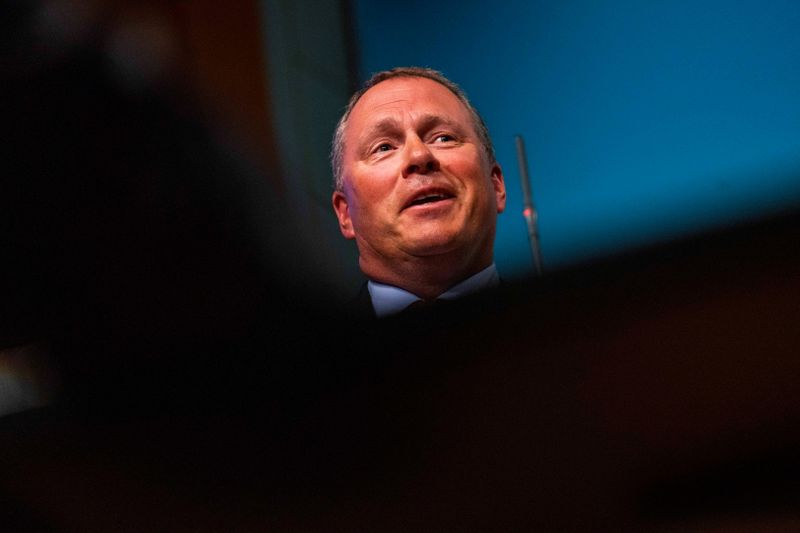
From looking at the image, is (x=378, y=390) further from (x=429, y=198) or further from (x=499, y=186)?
(x=499, y=186)

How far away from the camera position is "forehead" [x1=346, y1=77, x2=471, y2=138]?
92 centimetres

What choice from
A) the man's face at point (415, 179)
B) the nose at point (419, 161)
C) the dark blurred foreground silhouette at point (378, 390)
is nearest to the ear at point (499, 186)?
the man's face at point (415, 179)

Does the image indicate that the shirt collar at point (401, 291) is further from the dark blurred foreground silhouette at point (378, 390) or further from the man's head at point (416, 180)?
the dark blurred foreground silhouette at point (378, 390)

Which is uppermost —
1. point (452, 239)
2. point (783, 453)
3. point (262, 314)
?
point (452, 239)

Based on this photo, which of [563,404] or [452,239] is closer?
[563,404]

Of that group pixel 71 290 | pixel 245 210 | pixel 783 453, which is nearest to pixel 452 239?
pixel 245 210

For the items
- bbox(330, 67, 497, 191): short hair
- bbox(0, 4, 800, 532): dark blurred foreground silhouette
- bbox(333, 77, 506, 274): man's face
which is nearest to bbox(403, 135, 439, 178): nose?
bbox(333, 77, 506, 274): man's face

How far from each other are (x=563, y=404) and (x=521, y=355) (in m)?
0.03

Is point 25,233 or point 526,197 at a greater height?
point 526,197

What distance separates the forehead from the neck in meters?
0.19

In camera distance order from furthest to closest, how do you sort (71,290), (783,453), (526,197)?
(526,197) < (71,290) < (783,453)

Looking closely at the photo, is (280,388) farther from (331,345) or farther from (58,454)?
(58,454)

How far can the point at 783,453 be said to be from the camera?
0.35m

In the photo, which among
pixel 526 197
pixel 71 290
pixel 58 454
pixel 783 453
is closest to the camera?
pixel 783 453
